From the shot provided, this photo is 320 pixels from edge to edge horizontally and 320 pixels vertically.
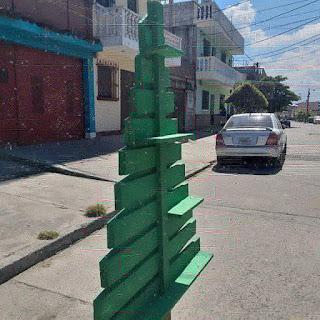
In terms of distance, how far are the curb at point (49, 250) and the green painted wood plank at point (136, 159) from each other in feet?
6.20

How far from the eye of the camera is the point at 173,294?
2043 mm

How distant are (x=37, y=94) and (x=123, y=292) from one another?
9015mm

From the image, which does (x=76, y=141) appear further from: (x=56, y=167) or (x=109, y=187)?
(x=109, y=187)

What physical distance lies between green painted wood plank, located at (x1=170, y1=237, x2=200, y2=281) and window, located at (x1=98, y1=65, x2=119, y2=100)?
10.6 m

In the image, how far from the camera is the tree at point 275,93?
179 feet

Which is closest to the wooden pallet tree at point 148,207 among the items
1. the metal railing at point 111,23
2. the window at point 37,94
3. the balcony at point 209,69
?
the window at point 37,94

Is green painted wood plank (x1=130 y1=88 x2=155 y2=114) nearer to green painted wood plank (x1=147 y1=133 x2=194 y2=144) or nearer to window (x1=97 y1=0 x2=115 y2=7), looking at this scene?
green painted wood plank (x1=147 y1=133 x2=194 y2=144)

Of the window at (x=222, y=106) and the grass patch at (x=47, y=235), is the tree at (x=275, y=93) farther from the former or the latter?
the grass patch at (x=47, y=235)

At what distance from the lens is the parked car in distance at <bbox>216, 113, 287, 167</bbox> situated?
8.33m

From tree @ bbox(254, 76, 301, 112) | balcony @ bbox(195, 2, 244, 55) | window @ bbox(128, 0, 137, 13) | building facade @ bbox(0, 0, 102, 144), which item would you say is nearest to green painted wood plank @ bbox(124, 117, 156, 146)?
building facade @ bbox(0, 0, 102, 144)

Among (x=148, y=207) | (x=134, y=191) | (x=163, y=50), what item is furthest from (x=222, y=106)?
(x=134, y=191)

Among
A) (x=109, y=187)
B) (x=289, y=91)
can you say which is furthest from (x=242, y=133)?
(x=289, y=91)

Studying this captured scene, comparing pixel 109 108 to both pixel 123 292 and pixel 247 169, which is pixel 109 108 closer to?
pixel 247 169

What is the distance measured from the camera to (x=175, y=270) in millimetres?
2211
